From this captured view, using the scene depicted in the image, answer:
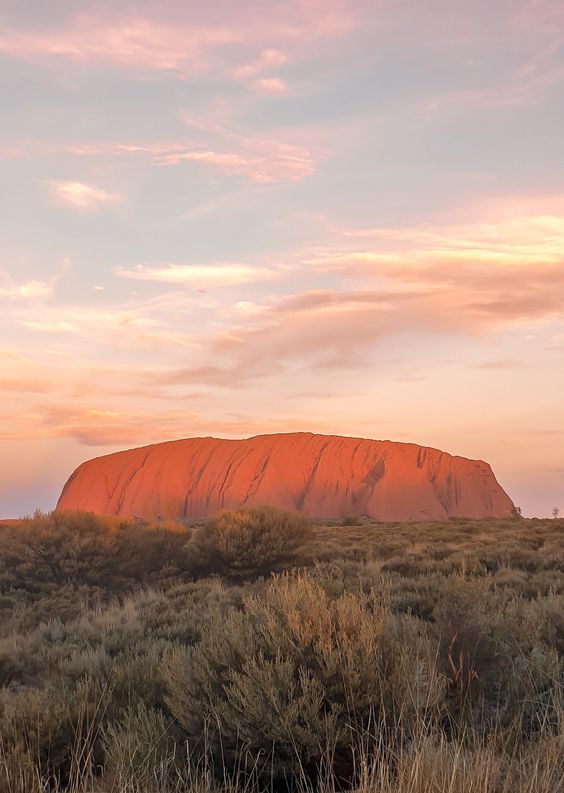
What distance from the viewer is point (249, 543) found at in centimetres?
1875

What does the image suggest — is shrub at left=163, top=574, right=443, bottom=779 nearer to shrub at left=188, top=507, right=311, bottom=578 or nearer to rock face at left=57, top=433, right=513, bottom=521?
shrub at left=188, top=507, right=311, bottom=578

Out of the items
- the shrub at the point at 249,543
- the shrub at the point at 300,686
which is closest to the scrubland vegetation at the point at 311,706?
the shrub at the point at 300,686

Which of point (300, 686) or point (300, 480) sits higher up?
point (300, 480)

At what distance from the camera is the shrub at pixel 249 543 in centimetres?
1852

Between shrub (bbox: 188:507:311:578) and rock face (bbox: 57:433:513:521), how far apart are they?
56563mm

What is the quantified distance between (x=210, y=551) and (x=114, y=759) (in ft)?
49.0

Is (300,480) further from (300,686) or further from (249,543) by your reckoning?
(300,686)

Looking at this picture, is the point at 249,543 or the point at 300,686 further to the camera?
the point at 249,543

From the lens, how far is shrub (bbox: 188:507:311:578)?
729 inches

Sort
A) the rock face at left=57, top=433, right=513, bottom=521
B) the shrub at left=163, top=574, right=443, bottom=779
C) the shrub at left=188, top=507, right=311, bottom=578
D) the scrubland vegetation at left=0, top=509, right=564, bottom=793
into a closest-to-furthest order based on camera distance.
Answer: the scrubland vegetation at left=0, top=509, right=564, bottom=793 < the shrub at left=163, top=574, right=443, bottom=779 < the shrub at left=188, top=507, right=311, bottom=578 < the rock face at left=57, top=433, right=513, bottom=521

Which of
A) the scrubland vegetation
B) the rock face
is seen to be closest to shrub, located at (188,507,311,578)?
the scrubland vegetation

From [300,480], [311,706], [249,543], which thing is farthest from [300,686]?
[300,480]

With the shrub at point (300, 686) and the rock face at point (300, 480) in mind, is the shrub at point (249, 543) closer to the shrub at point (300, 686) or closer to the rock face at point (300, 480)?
the shrub at point (300, 686)

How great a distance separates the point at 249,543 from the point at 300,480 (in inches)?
2565
